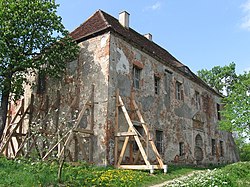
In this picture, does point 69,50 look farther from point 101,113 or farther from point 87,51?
point 101,113

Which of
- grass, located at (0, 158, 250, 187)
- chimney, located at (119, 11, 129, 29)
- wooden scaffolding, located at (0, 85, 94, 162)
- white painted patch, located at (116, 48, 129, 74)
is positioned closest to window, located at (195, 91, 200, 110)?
chimney, located at (119, 11, 129, 29)

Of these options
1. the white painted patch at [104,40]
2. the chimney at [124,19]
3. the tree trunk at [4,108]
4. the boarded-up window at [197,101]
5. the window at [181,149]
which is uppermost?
the chimney at [124,19]

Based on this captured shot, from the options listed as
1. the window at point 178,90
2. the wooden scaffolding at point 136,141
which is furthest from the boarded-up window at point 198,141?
the wooden scaffolding at point 136,141

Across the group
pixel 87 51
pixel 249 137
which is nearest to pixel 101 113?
pixel 87 51

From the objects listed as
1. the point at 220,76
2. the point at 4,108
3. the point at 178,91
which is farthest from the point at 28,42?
the point at 220,76

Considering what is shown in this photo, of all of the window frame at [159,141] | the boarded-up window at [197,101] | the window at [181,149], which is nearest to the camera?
the window frame at [159,141]

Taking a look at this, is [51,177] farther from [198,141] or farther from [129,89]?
[198,141]

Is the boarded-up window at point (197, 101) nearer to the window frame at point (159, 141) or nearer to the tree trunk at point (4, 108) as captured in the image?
the window frame at point (159, 141)

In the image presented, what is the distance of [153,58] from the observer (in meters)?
17.2

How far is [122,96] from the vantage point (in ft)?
45.9

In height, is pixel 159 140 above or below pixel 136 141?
above

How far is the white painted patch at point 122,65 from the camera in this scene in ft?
46.4

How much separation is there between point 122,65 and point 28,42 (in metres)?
4.72

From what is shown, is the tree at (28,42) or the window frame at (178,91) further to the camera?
the window frame at (178,91)
